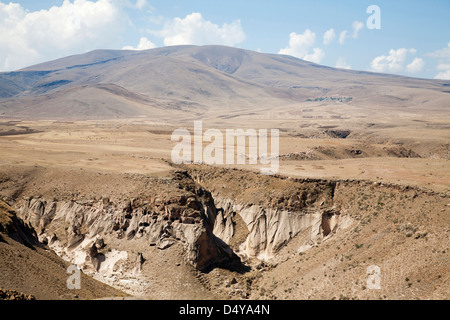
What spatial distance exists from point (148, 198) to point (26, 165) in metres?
17.9

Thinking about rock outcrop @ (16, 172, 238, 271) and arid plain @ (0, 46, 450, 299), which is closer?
arid plain @ (0, 46, 450, 299)

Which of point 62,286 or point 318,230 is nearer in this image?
point 62,286

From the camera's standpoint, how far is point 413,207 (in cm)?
3077

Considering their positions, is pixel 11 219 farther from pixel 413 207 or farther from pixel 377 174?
pixel 377 174

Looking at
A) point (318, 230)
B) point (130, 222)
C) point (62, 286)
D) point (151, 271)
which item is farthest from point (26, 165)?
point (318, 230)

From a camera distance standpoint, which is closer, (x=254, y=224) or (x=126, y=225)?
(x=126, y=225)

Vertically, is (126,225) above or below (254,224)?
above

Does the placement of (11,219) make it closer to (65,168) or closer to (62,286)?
(62,286)

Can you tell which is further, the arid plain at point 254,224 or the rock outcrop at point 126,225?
A: the rock outcrop at point 126,225

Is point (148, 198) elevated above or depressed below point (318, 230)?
above

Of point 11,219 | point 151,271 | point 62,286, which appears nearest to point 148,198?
point 151,271
